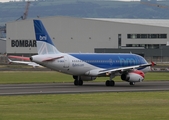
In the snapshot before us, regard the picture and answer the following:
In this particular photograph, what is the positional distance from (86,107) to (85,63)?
23.8 metres

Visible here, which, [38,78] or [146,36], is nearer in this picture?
[38,78]

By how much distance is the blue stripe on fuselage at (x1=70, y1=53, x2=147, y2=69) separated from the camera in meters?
57.9

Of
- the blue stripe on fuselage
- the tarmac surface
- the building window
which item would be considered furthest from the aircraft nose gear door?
the building window

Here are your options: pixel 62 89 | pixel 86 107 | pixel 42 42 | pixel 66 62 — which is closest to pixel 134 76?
pixel 66 62

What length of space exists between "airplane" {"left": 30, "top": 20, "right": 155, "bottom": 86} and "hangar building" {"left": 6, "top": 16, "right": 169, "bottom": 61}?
7803 cm

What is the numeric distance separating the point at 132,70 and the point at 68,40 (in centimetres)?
8773

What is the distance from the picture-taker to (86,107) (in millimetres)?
33625

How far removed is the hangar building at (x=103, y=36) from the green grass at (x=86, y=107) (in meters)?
97.2

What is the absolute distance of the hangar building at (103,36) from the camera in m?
141

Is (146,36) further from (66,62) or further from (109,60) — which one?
(66,62)

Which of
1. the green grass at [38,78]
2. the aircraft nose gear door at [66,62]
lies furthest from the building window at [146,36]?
the aircraft nose gear door at [66,62]

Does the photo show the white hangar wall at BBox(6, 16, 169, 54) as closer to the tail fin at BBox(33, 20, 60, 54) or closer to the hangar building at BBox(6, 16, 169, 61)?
the hangar building at BBox(6, 16, 169, 61)

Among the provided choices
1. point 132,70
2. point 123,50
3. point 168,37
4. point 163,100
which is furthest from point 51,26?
point 163,100

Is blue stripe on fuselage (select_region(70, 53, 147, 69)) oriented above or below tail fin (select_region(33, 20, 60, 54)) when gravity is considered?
below
